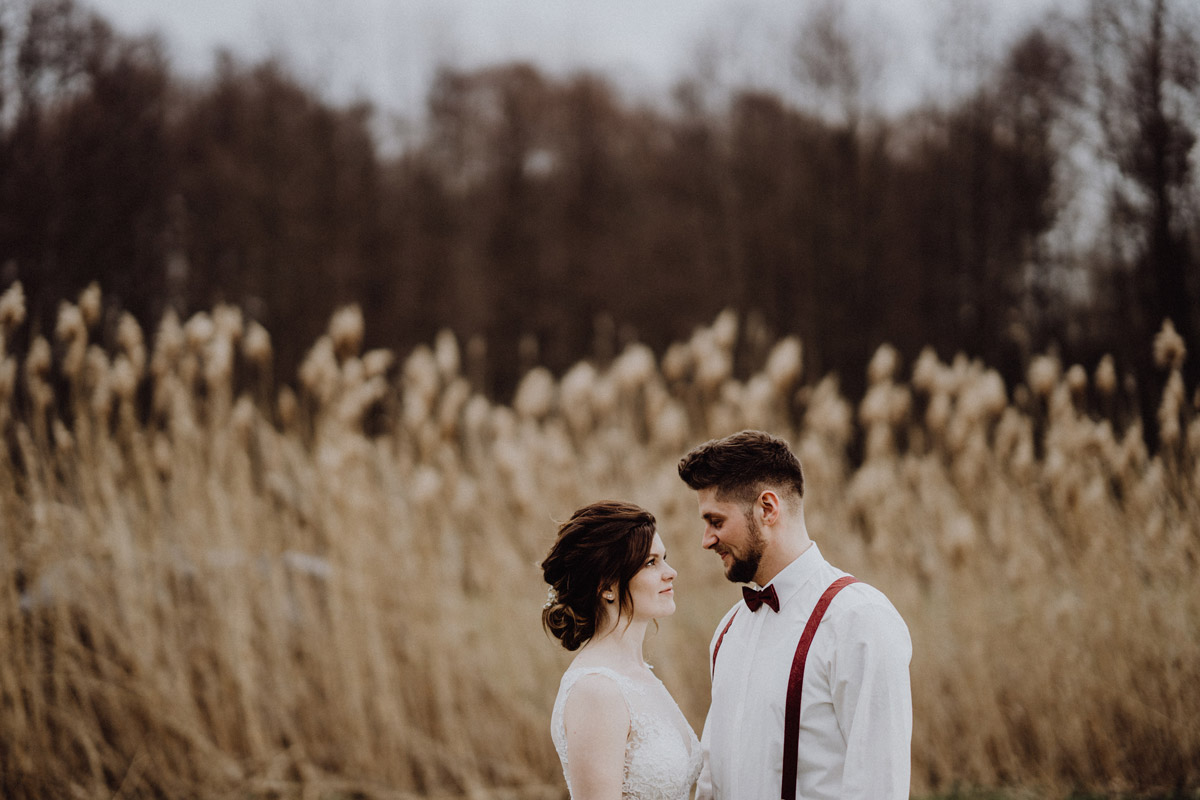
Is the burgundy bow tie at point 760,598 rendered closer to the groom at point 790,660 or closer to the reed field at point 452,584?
the groom at point 790,660

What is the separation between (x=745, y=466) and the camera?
1948 millimetres

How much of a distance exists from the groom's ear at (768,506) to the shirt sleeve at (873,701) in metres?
0.26

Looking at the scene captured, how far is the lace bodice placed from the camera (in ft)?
6.95

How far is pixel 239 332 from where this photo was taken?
4.37m

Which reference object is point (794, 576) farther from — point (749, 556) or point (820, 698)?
point (820, 698)

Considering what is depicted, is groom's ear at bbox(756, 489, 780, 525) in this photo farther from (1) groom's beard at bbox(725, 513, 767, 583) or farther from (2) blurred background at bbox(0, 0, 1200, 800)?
(2) blurred background at bbox(0, 0, 1200, 800)

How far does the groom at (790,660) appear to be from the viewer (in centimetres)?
173

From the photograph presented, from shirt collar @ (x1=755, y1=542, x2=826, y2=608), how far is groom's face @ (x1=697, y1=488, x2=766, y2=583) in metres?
0.06

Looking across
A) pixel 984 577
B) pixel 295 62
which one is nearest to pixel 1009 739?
pixel 984 577

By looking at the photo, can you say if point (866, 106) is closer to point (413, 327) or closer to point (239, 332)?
point (413, 327)

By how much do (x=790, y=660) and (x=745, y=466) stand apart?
41 cm

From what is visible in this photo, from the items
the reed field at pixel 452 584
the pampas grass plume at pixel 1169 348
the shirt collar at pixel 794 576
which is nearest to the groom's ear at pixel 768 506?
the shirt collar at pixel 794 576

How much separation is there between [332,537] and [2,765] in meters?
1.60

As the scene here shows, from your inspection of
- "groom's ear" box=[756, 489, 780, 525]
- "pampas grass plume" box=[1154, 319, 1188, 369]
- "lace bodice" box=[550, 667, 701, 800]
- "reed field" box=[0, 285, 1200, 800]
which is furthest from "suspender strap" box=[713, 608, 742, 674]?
"pampas grass plume" box=[1154, 319, 1188, 369]
